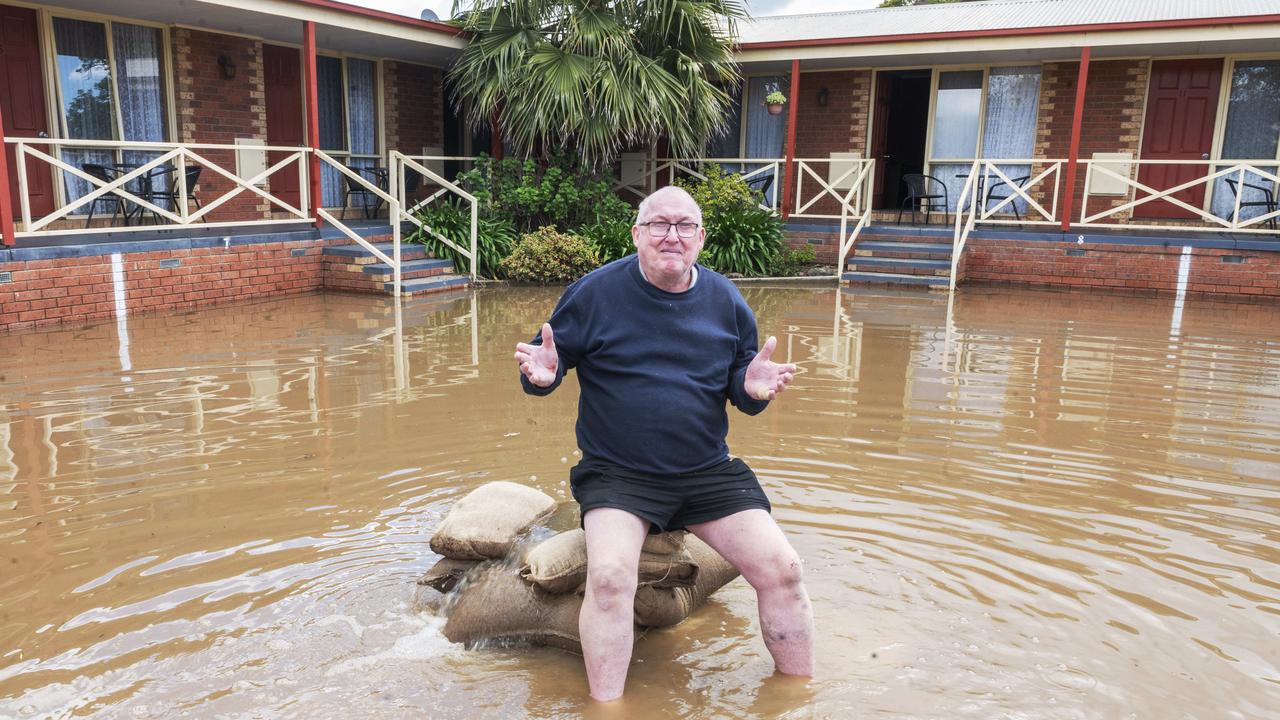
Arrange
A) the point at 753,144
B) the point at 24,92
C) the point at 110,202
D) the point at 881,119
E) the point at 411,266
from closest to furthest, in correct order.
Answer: the point at 24,92, the point at 411,266, the point at 110,202, the point at 881,119, the point at 753,144

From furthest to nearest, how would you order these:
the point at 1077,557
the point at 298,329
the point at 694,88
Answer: the point at 694,88 → the point at 298,329 → the point at 1077,557

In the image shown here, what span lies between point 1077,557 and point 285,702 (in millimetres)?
2881

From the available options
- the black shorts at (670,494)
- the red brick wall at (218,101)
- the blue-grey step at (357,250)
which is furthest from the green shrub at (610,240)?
the black shorts at (670,494)

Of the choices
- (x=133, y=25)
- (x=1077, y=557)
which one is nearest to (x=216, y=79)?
(x=133, y=25)

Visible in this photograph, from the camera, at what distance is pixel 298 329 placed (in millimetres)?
8539

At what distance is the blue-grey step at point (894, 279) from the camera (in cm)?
1247

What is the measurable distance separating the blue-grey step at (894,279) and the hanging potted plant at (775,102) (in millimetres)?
3618

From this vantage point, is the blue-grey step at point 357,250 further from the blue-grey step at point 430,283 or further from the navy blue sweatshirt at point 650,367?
the navy blue sweatshirt at point 650,367

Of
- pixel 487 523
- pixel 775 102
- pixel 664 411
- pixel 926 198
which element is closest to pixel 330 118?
pixel 775 102

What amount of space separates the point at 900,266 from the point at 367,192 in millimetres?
7700

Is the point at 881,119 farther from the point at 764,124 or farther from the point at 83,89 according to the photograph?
the point at 83,89

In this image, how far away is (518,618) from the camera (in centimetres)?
308

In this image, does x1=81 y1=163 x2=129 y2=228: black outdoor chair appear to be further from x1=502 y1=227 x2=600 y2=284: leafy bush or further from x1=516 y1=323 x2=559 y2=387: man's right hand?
x1=516 y1=323 x2=559 y2=387: man's right hand

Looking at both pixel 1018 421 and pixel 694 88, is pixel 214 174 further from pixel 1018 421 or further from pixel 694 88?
pixel 1018 421
